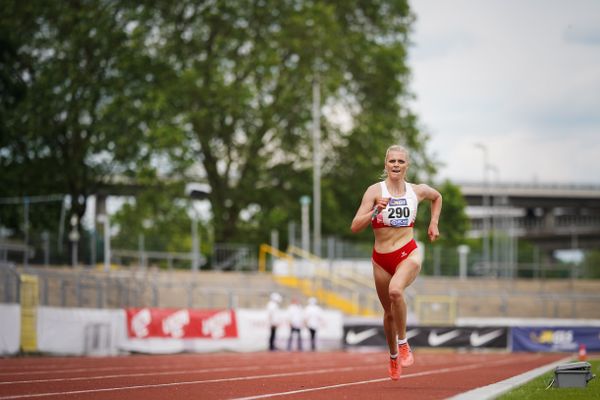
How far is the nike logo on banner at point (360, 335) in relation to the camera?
125 ft

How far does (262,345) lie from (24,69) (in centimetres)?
2304

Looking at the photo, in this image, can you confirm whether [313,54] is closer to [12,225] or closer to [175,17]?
[175,17]

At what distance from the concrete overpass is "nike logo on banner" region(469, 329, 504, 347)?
199 ft

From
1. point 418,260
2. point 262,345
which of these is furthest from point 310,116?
point 418,260

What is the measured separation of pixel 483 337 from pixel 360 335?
408cm

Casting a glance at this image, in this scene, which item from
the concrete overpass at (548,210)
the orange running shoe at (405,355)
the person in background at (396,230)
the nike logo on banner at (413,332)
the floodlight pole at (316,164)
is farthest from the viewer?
the concrete overpass at (548,210)

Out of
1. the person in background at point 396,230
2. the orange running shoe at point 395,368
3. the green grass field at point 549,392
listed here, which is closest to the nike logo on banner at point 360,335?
the green grass field at point 549,392

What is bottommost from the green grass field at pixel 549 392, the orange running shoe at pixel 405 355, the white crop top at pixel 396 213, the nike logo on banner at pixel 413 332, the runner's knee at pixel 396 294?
the nike logo on banner at pixel 413 332

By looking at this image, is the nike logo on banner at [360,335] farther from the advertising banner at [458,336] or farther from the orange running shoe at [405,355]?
the orange running shoe at [405,355]

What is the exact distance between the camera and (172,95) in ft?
173

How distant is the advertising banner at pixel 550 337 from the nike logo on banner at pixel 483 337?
0.51 m

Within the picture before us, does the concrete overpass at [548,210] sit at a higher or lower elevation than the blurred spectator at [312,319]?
higher

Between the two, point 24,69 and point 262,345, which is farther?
point 24,69

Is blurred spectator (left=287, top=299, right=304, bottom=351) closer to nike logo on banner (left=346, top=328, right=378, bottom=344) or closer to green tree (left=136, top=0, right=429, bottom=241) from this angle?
nike logo on banner (left=346, top=328, right=378, bottom=344)
